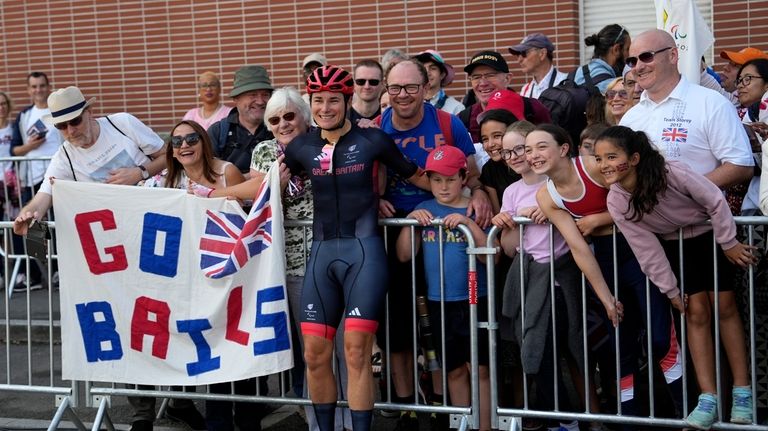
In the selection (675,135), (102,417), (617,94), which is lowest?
(102,417)

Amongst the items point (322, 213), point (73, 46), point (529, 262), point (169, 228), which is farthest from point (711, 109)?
point (73, 46)

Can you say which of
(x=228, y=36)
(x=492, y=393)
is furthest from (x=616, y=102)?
(x=228, y=36)

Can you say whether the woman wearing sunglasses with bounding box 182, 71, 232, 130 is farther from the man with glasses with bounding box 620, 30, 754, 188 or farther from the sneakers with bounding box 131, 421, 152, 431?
the man with glasses with bounding box 620, 30, 754, 188

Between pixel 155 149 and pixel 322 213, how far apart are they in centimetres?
182

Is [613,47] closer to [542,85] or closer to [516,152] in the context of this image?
[542,85]

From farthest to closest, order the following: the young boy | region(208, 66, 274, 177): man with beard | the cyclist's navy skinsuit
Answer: region(208, 66, 274, 177): man with beard
the young boy
the cyclist's navy skinsuit

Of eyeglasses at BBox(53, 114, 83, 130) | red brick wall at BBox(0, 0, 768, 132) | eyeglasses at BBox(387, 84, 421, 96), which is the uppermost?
red brick wall at BBox(0, 0, 768, 132)

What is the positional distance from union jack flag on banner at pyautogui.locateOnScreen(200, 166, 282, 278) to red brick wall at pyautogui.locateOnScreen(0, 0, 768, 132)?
483 centimetres

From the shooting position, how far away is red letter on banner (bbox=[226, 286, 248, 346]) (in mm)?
6492

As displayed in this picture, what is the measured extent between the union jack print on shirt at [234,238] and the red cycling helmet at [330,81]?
0.64 meters

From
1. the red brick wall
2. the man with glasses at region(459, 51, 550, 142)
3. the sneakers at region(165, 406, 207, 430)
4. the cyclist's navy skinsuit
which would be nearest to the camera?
the cyclist's navy skinsuit

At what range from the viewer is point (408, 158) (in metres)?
6.46

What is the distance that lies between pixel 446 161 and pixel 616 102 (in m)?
1.55

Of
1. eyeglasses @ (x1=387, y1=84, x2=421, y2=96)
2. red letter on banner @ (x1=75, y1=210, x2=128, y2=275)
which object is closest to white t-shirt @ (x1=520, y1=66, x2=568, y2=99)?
eyeglasses @ (x1=387, y1=84, x2=421, y2=96)
